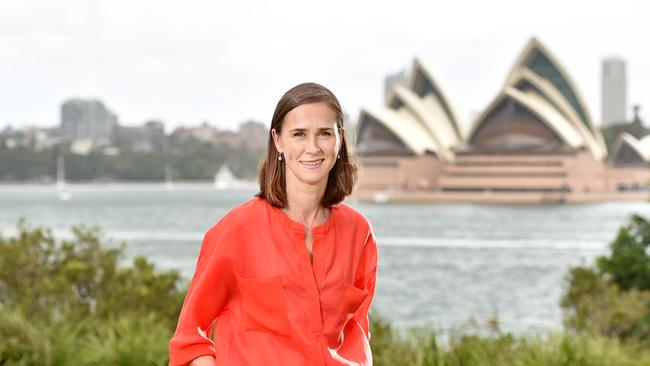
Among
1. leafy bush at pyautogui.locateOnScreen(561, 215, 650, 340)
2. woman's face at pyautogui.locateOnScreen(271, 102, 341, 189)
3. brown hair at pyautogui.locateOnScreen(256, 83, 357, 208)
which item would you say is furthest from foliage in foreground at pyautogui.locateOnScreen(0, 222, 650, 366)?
leafy bush at pyautogui.locateOnScreen(561, 215, 650, 340)

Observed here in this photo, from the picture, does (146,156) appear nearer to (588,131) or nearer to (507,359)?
(588,131)

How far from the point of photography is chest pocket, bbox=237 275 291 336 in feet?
6.01

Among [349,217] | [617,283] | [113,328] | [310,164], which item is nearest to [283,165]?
[310,164]

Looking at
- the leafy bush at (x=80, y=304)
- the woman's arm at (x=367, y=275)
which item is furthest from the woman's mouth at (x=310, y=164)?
the leafy bush at (x=80, y=304)

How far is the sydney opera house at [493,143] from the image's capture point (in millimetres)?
67938

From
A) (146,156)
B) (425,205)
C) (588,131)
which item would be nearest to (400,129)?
(425,205)

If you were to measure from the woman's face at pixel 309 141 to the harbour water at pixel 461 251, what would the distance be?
3.63 m

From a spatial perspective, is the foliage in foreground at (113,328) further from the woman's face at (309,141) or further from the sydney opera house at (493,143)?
the sydney opera house at (493,143)

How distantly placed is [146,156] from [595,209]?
173ft

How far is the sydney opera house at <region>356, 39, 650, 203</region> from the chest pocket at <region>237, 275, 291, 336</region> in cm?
6616

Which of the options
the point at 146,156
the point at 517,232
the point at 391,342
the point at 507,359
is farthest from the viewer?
the point at 146,156

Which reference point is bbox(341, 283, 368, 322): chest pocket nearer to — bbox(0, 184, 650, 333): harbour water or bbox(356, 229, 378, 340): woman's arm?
bbox(356, 229, 378, 340): woman's arm

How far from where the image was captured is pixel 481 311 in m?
19.8

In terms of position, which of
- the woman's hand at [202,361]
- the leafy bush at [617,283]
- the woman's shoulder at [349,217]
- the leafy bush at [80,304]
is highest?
the woman's shoulder at [349,217]
